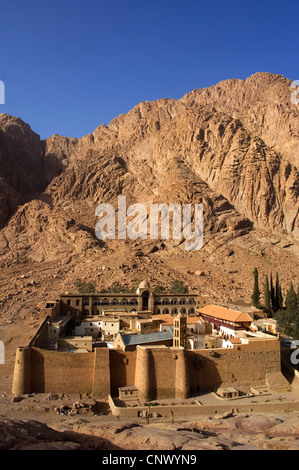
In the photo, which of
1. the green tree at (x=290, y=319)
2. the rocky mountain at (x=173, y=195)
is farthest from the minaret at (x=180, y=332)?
the rocky mountain at (x=173, y=195)

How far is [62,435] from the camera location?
12.9 metres

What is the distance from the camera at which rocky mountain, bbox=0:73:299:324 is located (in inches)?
2256

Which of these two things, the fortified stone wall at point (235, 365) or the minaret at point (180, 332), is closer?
the fortified stone wall at point (235, 365)

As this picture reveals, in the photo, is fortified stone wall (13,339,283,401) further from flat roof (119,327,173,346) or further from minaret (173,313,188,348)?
minaret (173,313,188,348)

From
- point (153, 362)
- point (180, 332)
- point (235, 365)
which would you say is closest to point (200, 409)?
point (153, 362)

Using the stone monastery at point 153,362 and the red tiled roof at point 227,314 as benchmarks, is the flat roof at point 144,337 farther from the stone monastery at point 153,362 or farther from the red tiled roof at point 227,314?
the red tiled roof at point 227,314

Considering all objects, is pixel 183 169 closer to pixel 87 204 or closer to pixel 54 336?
pixel 87 204

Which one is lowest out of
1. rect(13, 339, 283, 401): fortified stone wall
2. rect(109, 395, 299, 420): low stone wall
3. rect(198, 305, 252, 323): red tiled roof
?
rect(109, 395, 299, 420): low stone wall

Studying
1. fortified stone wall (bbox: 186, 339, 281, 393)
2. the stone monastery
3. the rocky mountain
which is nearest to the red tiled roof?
the stone monastery

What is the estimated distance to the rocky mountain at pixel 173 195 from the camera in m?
57.3

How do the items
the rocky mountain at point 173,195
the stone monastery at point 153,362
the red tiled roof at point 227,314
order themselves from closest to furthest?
the stone monastery at point 153,362
the red tiled roof at point 227,314
the rocky mountain at point 173,195

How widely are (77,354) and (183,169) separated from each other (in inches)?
2177

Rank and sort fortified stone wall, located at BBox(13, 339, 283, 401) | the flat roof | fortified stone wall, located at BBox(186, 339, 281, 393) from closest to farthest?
1. fortified stone wall, located at BBox(13, 339, 283, 401)
2. fortified stone wall, located at BBox(186, 339, 281, 393)
3. the flat roof

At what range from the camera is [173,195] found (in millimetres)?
67250
